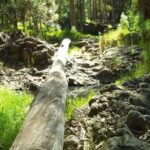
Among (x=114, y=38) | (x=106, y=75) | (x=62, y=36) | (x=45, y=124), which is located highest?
(x=45, y=124)

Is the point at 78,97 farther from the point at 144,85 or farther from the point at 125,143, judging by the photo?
the point at 125,143

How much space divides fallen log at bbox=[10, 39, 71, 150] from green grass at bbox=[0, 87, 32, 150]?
533 millimetres

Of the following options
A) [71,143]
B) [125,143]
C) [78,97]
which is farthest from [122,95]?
[78,97]

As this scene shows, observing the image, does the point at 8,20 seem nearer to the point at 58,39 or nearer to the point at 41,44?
the point at 58,39

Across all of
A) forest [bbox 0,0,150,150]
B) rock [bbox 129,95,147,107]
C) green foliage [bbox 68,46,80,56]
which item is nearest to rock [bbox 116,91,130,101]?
forest [bbox 0,0,150,150]

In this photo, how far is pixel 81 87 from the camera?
1252cm

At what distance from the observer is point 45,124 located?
4070 millimetres

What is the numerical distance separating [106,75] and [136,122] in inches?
338

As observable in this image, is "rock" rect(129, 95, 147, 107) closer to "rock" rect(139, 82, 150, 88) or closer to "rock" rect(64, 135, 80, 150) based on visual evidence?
"rock" rect(139, 82, 150, 88)

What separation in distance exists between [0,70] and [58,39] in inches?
435

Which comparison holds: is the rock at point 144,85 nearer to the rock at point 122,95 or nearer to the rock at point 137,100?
the rock at point 122,95

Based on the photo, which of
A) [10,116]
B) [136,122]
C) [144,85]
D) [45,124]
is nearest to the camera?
[45,124]

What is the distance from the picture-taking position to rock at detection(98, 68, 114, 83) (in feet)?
43.8

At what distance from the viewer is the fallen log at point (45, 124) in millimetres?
3575
